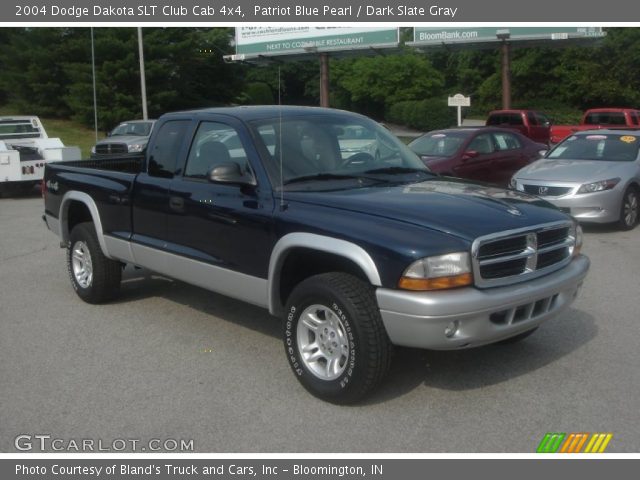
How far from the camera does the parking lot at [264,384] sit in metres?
4.10

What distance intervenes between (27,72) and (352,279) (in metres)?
42.4

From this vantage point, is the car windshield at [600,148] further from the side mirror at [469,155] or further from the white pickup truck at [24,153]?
the white pickup truck at [24,153]

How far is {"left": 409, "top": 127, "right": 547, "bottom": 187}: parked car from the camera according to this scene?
1292 cm

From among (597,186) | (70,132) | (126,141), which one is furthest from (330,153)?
(70,132)

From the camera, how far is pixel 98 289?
688cm

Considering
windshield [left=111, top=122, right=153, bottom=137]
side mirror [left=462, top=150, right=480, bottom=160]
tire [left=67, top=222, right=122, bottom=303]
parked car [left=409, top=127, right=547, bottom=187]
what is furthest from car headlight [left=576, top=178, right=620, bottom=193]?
windshield [left=111, top=122, right=153, bottom=137]

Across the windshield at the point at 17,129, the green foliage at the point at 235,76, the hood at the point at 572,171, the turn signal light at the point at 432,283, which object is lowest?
the turn signal light at the point at 432,283

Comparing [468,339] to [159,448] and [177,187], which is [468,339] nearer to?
[159,448]

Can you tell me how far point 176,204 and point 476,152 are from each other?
8571 mm

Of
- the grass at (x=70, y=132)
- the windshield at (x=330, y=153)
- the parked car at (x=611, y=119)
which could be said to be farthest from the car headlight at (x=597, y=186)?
the grass at (x=70, y=132)

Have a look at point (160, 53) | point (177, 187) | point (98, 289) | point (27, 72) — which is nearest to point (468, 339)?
point (177, 187)

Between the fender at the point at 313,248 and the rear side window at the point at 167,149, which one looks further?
the rear side window at the point at 167,149

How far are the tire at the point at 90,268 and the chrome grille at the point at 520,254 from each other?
3939 millimetres

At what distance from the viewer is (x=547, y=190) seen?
35.1 ft
